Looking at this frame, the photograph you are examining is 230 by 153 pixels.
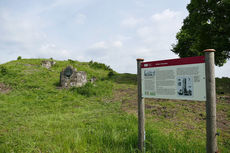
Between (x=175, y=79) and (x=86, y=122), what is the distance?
4.09 m

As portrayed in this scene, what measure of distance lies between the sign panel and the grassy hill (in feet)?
4.06

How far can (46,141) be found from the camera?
4438 mm

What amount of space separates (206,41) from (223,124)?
1087cm

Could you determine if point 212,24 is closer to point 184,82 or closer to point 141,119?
point 184,82

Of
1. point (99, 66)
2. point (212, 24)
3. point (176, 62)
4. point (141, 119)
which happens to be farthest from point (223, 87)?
point (99, 66)

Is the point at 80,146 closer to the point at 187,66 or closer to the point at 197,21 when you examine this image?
the point at 187,66

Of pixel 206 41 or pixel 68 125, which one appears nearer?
pixel 68 125

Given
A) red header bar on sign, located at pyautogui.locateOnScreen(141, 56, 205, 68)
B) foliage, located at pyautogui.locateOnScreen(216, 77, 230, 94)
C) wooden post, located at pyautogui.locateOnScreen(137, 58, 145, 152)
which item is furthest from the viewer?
foliage, located at pyautogui.locateOnScreen(216, 77, 230, 94)

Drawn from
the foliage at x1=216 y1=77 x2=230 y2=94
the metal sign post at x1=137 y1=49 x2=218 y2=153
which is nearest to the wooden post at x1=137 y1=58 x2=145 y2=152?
the metal sign post at x1=137 y1=49 x2=218 y2=153

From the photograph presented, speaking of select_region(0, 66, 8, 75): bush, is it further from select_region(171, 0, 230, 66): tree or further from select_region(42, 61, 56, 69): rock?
select_region(171, 0, 230, 66): tree

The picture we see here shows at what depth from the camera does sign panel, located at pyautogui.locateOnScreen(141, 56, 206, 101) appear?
3.10 metres

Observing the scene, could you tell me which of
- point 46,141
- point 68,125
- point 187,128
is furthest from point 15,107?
point 187,128

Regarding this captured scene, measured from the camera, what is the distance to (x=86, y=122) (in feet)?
20.5

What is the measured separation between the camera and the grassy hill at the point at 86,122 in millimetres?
4035
